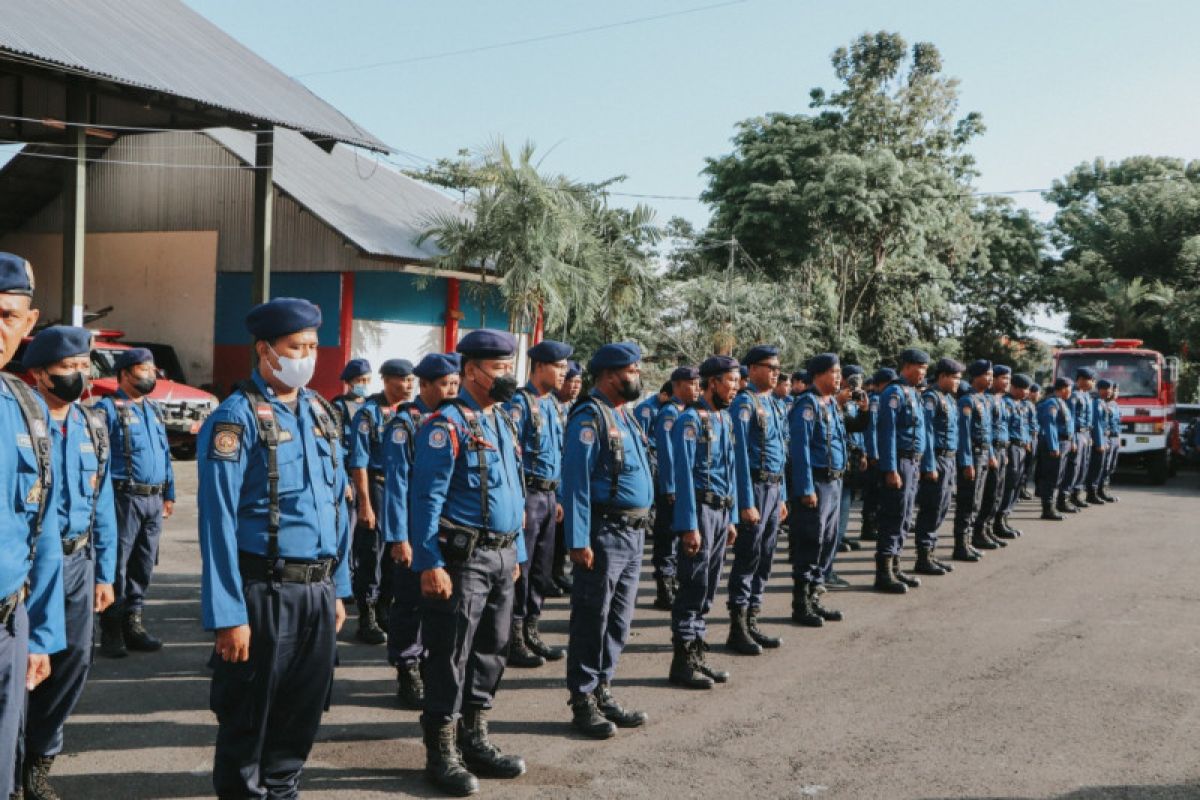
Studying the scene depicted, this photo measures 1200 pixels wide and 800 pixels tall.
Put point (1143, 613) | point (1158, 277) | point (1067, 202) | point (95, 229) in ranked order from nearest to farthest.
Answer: point (1143, 613)
point (95, 229)
point (1158, 277)
point (1067, 202)

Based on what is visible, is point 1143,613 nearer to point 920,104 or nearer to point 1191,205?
point 920,104

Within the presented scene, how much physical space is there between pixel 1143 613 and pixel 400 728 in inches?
247

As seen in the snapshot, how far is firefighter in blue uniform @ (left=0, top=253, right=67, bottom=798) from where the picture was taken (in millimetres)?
2840

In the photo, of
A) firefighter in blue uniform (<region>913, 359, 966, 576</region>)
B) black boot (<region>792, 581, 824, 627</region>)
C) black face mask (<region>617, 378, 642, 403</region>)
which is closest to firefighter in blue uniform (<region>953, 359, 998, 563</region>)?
firefighter in blue uniform (<region>913, 359, 966, 576</region>)

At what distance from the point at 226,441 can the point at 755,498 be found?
4.50 m

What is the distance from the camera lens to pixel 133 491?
6.81 metres

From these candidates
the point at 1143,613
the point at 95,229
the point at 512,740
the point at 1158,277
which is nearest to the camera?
the point at 512,740

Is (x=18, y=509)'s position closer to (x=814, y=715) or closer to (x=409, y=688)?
(x=409, y=688)

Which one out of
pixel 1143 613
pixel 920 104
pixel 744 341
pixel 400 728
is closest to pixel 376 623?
pixel 400 728

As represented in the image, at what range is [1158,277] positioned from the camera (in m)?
33.3

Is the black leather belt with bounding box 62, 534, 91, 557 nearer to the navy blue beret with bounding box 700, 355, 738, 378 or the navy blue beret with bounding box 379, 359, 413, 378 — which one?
the navy blue beret with bounding box 379, 359, 413, 378

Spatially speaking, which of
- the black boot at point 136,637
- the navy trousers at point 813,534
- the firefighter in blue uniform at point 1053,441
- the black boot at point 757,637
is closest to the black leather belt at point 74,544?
the black boot at point 136,637

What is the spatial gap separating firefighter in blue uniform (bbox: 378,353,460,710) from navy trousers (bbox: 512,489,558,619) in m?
1.05

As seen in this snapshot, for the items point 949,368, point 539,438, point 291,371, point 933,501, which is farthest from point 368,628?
point 949,368
